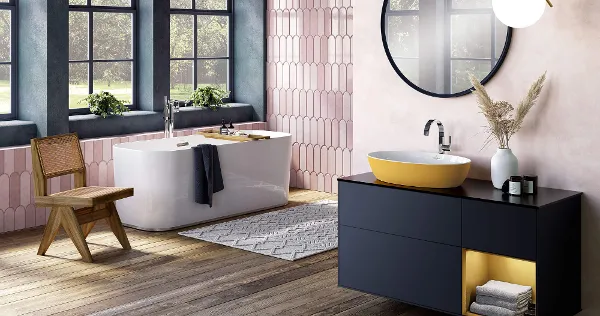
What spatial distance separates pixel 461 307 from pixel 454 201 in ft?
1.72

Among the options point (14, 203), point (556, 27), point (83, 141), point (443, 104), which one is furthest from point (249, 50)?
point (556, 27)

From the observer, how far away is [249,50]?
28.6ft

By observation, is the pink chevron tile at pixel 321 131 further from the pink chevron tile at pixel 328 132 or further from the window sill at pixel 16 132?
the window sill at pixel 16 132

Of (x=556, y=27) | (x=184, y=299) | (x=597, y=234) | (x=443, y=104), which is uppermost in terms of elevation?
(x=556, y=27)

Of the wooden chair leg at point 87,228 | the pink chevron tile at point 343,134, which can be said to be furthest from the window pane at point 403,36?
the pink chevron tile at point 343,134

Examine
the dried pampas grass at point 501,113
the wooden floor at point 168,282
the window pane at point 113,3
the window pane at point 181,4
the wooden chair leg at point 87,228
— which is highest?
the window pane at point 181,4

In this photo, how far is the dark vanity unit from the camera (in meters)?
3.83

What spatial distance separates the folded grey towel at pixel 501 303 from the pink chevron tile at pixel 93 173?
395 cm

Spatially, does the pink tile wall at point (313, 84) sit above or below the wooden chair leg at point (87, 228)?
above

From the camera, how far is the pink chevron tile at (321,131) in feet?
26.9

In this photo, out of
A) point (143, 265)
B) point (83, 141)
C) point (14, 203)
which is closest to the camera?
point (143, 265)

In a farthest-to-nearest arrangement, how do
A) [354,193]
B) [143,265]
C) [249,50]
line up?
[249,50] < [143,265] < [354,193]

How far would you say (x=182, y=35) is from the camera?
27.3 ft

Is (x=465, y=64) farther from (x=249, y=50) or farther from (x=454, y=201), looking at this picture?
(x=249, y=50)
